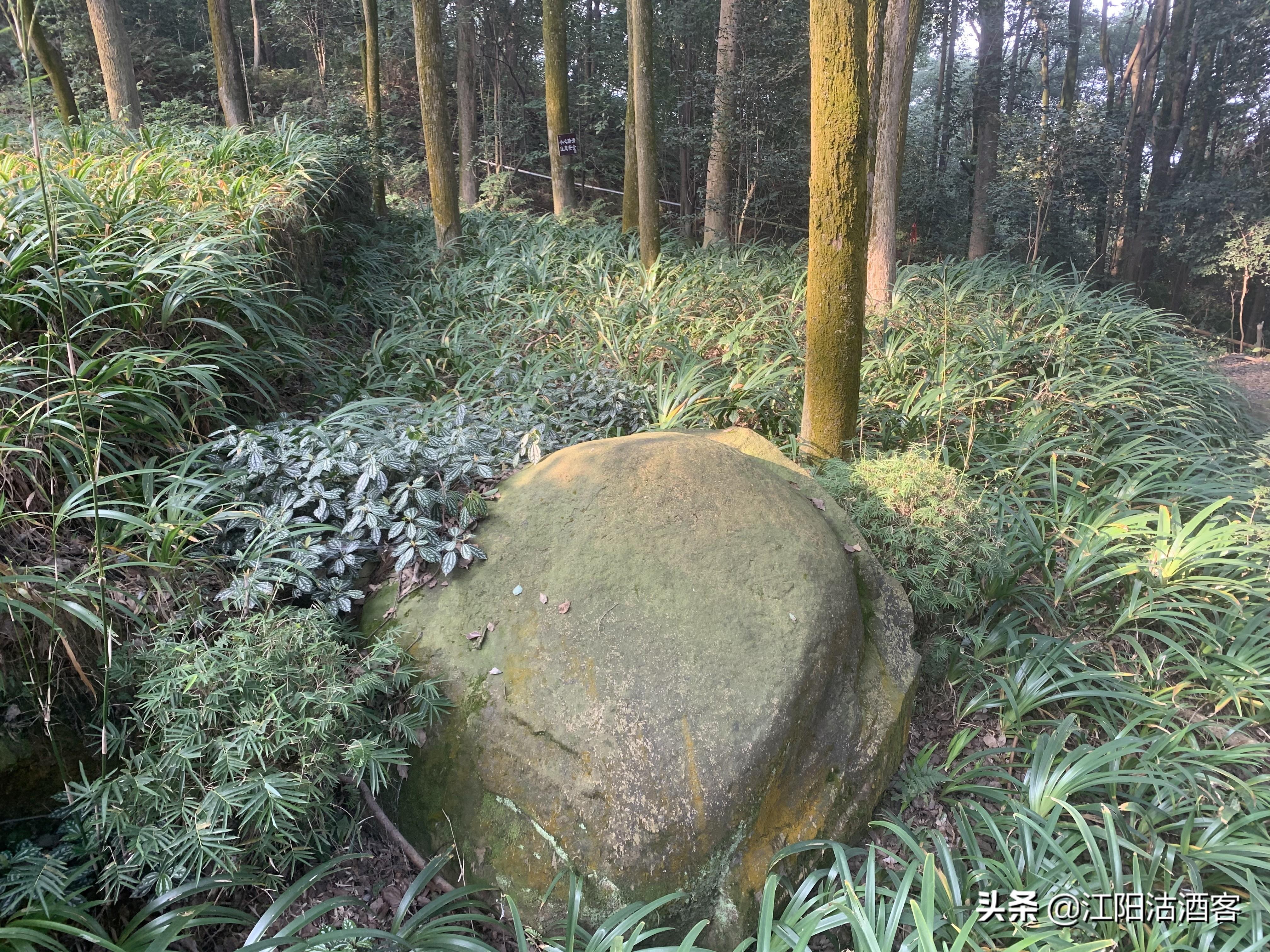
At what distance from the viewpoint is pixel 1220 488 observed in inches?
142

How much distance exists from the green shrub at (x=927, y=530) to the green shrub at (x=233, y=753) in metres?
2.00

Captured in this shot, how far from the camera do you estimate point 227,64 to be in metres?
6.56

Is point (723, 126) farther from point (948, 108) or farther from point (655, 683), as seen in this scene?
point (948, 108)

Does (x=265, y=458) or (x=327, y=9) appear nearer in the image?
(x=265, y=458)

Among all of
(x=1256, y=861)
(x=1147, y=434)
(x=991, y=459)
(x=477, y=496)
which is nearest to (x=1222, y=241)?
(x=1147, y=434)

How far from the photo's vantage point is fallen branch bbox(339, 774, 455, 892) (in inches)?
77.4

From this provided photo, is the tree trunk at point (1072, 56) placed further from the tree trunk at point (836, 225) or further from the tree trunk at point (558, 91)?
the tree trunk at point (836, 225)

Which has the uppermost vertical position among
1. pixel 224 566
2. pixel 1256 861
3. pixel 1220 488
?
pixel 224 566

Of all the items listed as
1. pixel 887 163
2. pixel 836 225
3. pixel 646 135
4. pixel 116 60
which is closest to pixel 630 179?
pixel 646 135

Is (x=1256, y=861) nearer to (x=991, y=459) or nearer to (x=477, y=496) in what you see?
(x=991, y=459)

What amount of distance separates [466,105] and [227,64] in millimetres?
4784

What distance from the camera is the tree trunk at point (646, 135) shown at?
5832mm

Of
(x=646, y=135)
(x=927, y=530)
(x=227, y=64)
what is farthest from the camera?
(x=227, y=64)

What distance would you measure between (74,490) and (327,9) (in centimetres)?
1369
